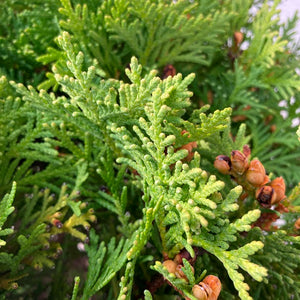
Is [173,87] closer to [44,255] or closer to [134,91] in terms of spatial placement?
[134,91]

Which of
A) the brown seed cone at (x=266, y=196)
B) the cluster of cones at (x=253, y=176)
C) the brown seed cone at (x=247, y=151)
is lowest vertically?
the brown seed cone at (x=266, y=196)

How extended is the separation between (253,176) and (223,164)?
1.9 inches

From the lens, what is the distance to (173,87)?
1.63 ft

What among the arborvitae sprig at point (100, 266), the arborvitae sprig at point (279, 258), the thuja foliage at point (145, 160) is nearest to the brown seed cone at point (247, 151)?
the thuja foliage at point (145, 160)

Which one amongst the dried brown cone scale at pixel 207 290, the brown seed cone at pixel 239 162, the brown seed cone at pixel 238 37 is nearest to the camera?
the dried brown cone scale at pixel 207 290

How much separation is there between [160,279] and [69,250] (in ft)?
0.88

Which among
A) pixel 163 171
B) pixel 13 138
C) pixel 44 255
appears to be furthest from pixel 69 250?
pixel 163 171

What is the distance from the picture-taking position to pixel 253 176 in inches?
21.9

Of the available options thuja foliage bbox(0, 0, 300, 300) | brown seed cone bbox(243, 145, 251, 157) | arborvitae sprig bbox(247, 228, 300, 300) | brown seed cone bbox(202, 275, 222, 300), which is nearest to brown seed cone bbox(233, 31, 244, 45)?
thuja foliage bbox(0, 0, 300, 300)

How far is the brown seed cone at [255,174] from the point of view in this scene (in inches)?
21.8

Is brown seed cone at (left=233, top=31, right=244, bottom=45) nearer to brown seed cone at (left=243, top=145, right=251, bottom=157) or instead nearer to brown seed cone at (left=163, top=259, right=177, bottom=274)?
brown seed cone at (left=243, top=145, right=251, bottom=157)

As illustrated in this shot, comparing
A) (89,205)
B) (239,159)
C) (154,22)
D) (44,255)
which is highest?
(154,22)

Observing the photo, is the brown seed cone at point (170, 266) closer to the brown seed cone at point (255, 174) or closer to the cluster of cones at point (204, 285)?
the cluster of cones at point (204, 285)

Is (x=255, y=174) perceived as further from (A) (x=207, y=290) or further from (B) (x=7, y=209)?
(B) (x=7, y=209)
